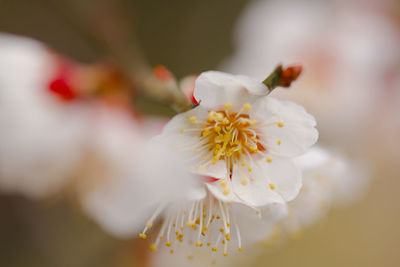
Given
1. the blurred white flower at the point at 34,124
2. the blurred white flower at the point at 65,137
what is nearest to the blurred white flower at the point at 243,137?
the blurred white flower at the point at 65,137

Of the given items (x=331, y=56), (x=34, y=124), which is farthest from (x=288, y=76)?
(x=331, y=56)

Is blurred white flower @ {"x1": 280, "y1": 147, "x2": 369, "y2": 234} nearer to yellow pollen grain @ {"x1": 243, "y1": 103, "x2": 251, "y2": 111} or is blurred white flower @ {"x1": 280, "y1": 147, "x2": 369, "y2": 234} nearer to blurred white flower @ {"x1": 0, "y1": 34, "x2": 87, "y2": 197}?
yellow pollen grain @ {"x1": 243, "y1": 103, "x2": 251, "y2": 111}

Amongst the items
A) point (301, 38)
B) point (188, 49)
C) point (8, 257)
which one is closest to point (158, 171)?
point (301, 38)

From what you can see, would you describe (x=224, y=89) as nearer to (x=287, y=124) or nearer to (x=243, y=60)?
(x=287, y=124)

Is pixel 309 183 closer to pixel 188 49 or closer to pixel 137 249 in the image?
pixel 137 249

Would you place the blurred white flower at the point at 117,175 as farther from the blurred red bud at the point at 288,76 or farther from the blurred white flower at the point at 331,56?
the blurred white flower at the point at 331,56

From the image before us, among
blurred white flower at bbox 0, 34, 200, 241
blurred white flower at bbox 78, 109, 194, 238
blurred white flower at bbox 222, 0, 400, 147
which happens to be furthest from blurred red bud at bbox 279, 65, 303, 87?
blurred white flower at bbox 222, 0, 400, 147

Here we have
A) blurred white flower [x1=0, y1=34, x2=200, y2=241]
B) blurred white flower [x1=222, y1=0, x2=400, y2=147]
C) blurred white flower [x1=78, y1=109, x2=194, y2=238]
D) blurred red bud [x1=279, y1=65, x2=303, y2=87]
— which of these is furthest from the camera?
blurred white flower [x1=222, y1=0, x2=400, y2=147]

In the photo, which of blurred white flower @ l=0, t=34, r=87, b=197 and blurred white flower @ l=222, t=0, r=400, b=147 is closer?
blurred white flower @ l=0, t=34, r=87, b=197
